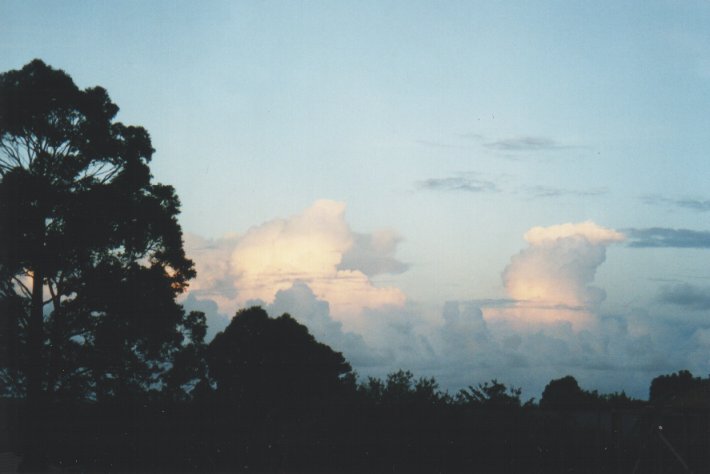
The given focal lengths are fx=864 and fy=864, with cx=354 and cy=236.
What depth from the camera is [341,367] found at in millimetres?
64812

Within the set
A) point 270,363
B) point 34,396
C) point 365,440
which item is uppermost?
point 270,363

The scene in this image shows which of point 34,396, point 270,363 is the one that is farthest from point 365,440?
point 270,363

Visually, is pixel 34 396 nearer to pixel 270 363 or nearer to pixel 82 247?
pixel 82 247

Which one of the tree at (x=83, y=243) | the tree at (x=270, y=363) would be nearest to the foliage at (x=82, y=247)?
the tree at (x=83, y=243)

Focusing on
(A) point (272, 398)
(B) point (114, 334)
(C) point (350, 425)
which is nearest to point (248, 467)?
(C) point (350, 425)

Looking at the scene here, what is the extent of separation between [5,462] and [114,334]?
10.8 metres

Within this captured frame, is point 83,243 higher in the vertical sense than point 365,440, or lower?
higher

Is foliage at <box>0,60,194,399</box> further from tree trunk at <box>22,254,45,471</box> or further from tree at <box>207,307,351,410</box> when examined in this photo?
tree at <box>207,307,351,410</box>

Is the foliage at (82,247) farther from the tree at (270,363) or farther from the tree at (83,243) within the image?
the tree at (270,363)

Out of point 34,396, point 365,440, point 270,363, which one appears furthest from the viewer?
point 270,363

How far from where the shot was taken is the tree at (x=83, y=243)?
3238cm

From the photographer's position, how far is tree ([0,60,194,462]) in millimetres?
32375

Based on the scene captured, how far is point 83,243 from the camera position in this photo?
33.2m

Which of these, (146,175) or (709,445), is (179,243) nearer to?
(146,175)
